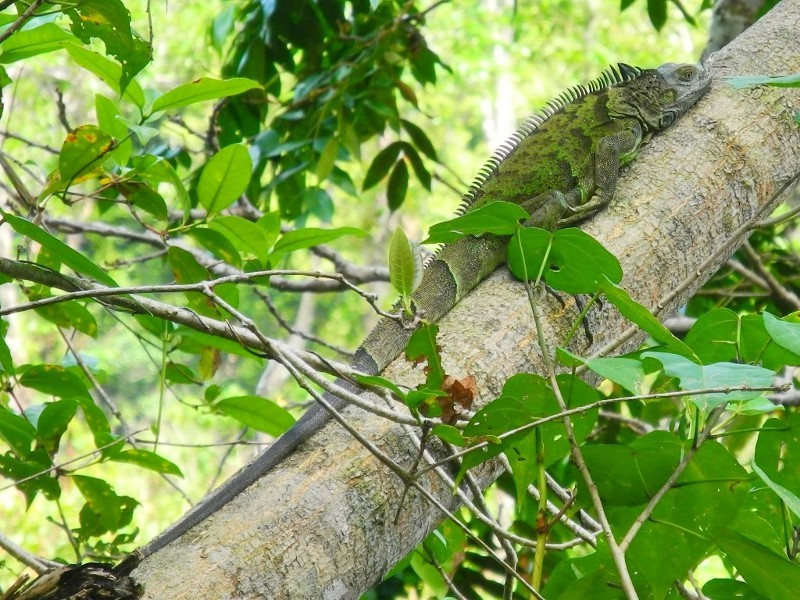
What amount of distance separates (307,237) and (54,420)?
70cm

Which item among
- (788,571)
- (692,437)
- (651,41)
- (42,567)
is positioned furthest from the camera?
(651,41)

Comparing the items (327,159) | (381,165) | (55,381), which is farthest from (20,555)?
(381,165)

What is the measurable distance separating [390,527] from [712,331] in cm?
62

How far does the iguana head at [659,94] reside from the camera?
2395 millimetres

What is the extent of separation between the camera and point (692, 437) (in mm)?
1185

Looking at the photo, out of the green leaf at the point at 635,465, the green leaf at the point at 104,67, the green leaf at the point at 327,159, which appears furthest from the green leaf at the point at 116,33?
the green leaf at the point at 327,159

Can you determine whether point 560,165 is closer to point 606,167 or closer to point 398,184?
point 606,167

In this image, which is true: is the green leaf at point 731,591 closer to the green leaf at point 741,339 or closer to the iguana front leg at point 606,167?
the green leaf at point 741,339

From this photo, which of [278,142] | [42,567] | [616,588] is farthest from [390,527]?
[278,142]

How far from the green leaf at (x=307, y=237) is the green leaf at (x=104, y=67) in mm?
429

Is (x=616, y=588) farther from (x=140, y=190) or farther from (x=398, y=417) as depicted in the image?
(x=140, y=190)

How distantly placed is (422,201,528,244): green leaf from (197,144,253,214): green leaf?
2.11 feet

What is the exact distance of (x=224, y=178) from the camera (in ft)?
6.07

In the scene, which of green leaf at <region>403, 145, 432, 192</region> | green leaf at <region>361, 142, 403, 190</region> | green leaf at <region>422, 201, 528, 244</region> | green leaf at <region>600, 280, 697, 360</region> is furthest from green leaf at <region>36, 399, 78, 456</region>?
green leaf at <region>403, 145, 432, 192</region>
